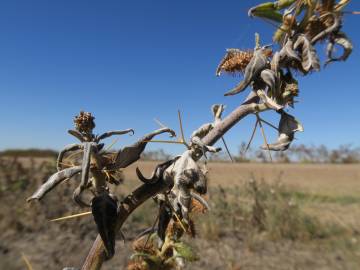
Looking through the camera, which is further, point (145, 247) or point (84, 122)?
point (145, 247)

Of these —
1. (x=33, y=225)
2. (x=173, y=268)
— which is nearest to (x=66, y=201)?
(x=33, y=225)

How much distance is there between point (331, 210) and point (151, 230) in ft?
35.2

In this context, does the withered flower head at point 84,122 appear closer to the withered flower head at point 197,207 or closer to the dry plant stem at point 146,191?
the dry plant stem at point 146,191

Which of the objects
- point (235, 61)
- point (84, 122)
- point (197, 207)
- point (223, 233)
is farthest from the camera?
point (223, 233)

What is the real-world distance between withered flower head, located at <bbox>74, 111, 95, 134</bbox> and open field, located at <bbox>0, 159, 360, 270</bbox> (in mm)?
5665

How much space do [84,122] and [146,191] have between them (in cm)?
26

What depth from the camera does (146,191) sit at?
0.91 meters

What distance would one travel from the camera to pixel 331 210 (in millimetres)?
10578

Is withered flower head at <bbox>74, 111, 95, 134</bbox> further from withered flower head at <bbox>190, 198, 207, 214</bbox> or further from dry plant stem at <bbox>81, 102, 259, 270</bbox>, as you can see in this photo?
withered flower head at <bbox>190, 198, 207, 214</bbox>

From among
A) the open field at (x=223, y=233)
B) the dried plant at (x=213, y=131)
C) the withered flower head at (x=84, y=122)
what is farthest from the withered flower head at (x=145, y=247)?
the open field at (x=223, y=233)

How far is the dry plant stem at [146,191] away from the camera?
2.98 feet

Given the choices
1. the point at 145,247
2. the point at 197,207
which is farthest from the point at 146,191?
the point at 145,247

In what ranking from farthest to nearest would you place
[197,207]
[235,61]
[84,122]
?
[197,207] → [235,61] → [84,122]

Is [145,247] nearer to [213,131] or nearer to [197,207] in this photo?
[197,207]
